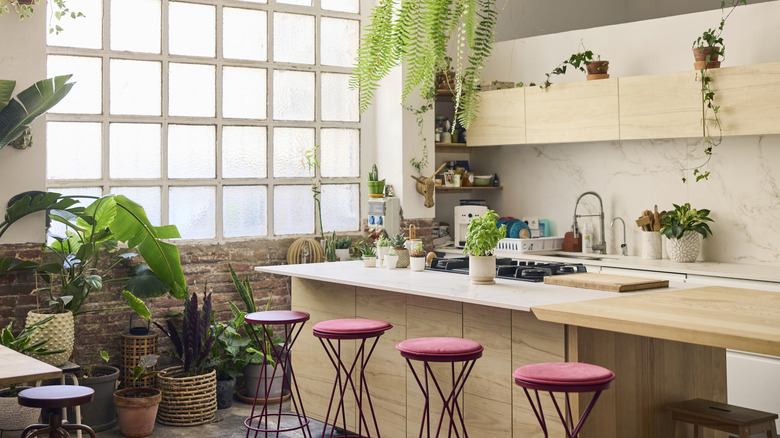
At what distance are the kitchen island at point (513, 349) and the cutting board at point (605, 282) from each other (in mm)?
54

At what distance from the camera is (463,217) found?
701cm

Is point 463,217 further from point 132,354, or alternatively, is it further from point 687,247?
point 132,354

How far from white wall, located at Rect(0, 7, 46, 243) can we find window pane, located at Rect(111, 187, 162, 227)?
70 centimetres

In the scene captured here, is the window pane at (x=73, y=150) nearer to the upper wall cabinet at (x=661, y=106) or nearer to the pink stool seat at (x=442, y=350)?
the pink stool seat at (x=442, y=350)

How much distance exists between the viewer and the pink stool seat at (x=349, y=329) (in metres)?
3.97

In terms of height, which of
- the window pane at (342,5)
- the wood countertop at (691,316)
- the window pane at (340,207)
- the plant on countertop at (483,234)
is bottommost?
the wood countertop at (691,316)

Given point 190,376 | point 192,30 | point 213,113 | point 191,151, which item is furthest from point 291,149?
point 190,376

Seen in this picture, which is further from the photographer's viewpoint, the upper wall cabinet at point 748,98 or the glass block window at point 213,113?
the glass block window at point 213,113

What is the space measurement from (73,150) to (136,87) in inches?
25.4

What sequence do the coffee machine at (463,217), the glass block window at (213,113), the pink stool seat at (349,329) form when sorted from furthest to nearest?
the coffee machine at (463,217) < the glass block window at (213,113) < the pink stool seat at (349,329)

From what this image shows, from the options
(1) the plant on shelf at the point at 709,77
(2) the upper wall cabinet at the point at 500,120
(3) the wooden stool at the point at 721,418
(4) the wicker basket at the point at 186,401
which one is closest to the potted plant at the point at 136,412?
Answer: (4) the wicker basket at the point at 186,401

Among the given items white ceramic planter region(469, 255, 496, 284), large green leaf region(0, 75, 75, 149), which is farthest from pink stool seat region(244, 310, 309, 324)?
large green leaf region(0, 75, 75, 149)

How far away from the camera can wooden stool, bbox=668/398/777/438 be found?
134 inches

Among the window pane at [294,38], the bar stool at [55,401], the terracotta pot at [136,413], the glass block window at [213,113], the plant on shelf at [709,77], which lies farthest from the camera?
the window pane at [294,38]
